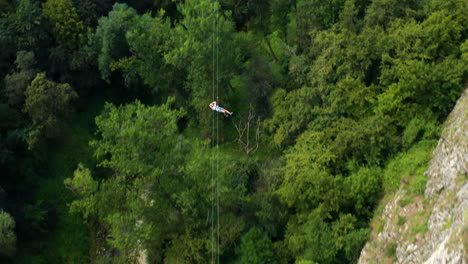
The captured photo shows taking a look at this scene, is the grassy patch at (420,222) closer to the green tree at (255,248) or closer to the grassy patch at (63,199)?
the green tree at (255,248)

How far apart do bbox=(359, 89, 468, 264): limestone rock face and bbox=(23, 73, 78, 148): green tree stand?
23.1 m

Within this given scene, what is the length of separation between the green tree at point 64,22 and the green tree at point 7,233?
15098mm

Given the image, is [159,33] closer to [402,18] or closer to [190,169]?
[190,169]

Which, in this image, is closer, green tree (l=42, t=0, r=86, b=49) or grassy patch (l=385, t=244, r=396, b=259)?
grassy patch (l=385, t=244, r=396, b=259)

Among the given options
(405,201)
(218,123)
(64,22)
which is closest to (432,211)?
(405,201)

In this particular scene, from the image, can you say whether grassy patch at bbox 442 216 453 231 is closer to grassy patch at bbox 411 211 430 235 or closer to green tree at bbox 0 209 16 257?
grassy patch at bbox 411 211 430 235

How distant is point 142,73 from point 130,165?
1306 centimetres

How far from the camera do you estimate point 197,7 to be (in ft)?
110

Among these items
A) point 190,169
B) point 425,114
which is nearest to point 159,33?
point 190,169

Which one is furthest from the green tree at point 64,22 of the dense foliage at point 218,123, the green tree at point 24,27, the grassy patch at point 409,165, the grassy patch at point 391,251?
the grassy patch at point 391,251

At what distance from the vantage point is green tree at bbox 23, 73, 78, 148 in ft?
Answer: 112

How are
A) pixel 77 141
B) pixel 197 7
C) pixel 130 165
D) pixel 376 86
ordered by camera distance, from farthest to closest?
pixel 77 141 < pixel 197 7 < pixel 376 86 < pixel 130 165

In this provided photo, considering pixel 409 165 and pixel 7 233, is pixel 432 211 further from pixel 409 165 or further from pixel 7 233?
pixel 7 233

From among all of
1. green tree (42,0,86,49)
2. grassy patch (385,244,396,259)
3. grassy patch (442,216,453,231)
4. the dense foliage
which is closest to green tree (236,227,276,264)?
the dense foliage
